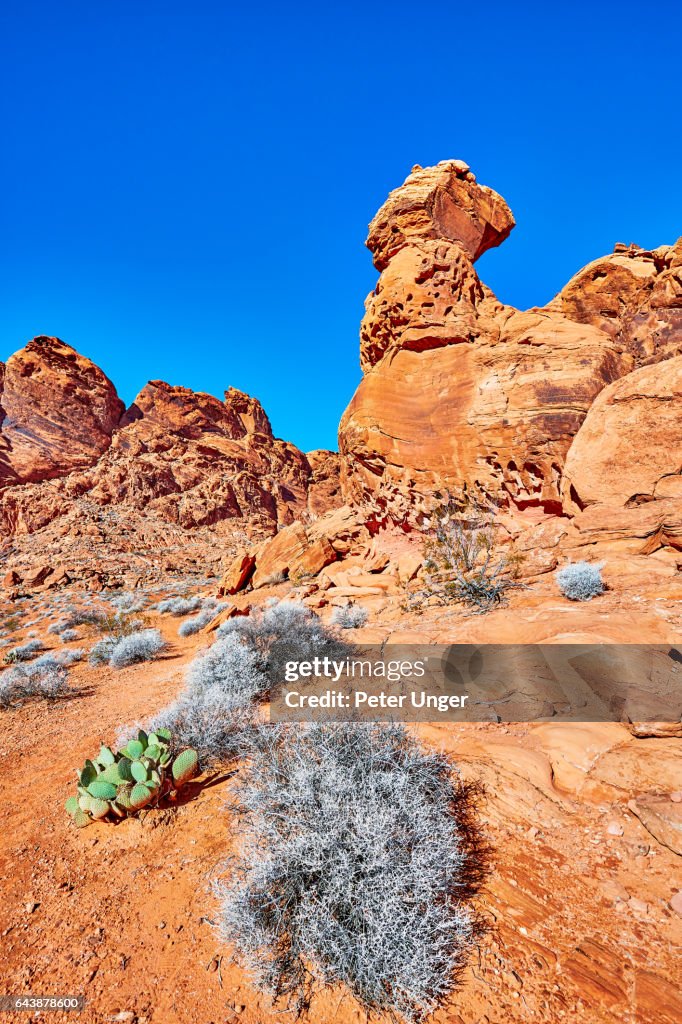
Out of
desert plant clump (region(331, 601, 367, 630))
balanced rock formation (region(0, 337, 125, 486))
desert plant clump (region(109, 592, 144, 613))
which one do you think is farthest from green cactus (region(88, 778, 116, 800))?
balanced rock formation (region(0, 337, 125, 486))

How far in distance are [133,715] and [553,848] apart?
5.82 m

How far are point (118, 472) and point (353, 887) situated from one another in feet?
142

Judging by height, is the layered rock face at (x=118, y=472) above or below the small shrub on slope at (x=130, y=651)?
above

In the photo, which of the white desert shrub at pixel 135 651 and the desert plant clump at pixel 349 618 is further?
the white desert shrub at pixel 135 651

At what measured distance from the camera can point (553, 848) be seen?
2959 mm

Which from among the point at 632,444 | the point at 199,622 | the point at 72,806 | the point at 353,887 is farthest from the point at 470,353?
the point at 72,806

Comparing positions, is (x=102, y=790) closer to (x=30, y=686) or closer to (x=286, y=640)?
(x=286, y=640)

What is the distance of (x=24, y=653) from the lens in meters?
11.7

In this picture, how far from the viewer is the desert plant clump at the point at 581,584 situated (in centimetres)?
695

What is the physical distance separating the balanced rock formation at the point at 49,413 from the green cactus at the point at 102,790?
44.0 meters

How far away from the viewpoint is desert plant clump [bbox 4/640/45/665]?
1092 centimetres

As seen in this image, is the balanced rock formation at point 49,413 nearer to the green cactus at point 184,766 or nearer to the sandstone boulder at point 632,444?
the sandstone boulder at point 632,444

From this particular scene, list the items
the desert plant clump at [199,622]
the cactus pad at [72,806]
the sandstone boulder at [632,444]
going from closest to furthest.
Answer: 1. the cactus pad at [72,806]
2. the sandstone boulder at [632,444]
3. the desert plant clump at [199,622]

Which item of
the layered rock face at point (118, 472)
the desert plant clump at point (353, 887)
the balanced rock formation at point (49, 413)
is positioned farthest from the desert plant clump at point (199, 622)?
the balanced rock formation at point (49, 413)
